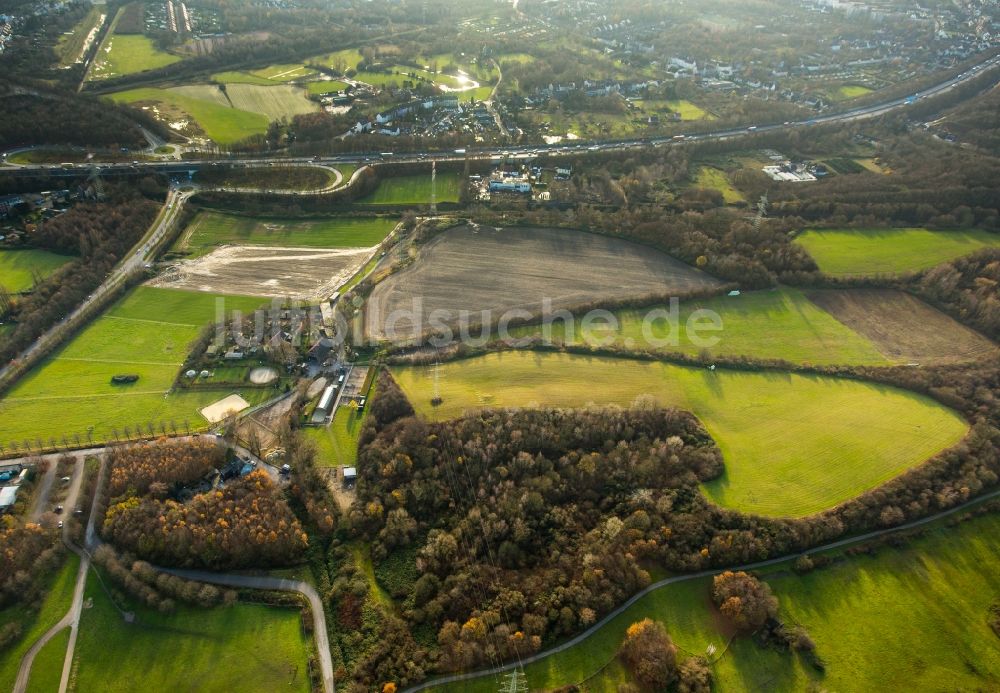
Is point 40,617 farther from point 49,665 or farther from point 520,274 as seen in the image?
point 520,274

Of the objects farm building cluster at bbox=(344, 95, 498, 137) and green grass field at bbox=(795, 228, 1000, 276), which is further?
farm building cluster at bbox=(344, 95, 498, 137)

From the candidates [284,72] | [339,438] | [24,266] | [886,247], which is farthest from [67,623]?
[284,72]

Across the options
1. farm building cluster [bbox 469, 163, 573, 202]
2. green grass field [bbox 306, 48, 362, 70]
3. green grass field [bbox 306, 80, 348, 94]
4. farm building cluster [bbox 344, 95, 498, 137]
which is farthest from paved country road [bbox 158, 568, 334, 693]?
green grass field [bbox 306, 48, 362, 70]

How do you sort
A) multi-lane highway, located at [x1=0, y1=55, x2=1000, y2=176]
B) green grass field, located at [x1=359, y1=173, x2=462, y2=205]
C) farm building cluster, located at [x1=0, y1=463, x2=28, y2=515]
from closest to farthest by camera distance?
farm building cluster, located at [x1=0, y1=463, x2=28, y2=515]
multi-lane highway, located at [x1=0, y1=55, x2=1000, y2=176]
green grass field, located at [x1=359, y1=173, x2=462, y2=205]

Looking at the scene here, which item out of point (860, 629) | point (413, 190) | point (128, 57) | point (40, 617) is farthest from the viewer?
point (128, 57)

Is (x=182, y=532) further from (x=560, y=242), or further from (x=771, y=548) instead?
(x=560, y=242)

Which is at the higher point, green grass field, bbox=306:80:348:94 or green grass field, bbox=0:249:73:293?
green grass field, bbox=306:80:348:94

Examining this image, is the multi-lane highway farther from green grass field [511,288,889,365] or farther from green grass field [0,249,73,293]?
green grass field [511,288,889,365]
